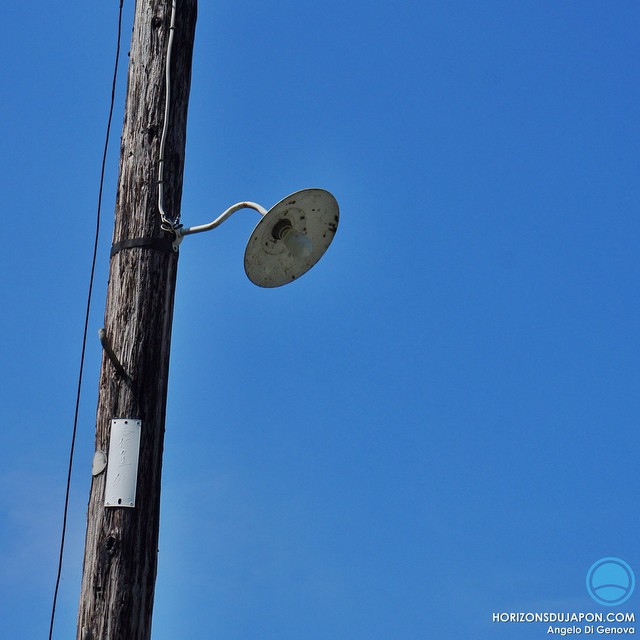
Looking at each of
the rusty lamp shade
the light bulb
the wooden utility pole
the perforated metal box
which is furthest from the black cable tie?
the perforated metal box

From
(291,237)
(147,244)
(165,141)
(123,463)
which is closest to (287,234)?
(291,237)

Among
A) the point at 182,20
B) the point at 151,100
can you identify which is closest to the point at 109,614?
the point at 151,100

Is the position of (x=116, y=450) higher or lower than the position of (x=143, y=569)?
higher

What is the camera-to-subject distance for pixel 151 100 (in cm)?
546

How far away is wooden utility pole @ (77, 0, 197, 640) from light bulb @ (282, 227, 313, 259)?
61cm

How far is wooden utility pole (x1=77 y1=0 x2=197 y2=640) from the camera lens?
4.73 m

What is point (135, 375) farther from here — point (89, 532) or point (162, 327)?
point (89, 532)

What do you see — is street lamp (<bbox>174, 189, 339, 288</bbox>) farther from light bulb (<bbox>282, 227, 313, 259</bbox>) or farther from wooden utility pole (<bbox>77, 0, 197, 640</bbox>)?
wooden utility pole (<bbox>77, 0, 197, 640</bbox>)

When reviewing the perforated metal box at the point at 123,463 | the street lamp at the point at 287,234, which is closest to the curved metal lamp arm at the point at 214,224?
the street lamp at the point at 287,234

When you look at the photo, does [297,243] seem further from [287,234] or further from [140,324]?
[140,324]

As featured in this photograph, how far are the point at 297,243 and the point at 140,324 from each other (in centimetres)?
90

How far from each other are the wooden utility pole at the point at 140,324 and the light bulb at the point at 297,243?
2.01 feet

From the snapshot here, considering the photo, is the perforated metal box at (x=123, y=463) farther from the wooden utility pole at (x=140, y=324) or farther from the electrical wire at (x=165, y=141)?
the electrical wire at (x=165, y=141)

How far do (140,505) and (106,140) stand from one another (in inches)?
101
